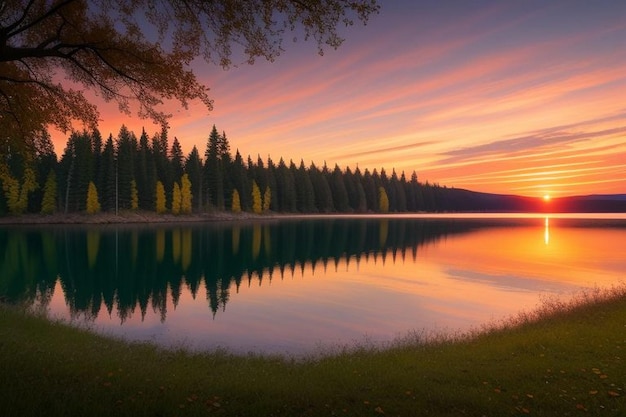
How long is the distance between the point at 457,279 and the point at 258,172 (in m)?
103

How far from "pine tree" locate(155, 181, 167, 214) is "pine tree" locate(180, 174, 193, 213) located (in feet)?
15.8

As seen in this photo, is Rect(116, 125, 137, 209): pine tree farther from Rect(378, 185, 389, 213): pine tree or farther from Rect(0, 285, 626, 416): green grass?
Rect(378, 185, 389, 213): pine tree

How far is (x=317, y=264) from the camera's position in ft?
141

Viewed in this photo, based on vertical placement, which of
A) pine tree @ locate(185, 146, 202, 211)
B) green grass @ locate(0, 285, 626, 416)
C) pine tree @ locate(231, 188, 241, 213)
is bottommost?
green grass @ locate(0, 285, 626, 416)

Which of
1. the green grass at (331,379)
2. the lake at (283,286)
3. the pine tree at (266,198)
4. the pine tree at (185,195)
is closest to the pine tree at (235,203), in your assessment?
the pine tree at (266,198)

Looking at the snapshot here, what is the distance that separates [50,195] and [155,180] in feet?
72.5

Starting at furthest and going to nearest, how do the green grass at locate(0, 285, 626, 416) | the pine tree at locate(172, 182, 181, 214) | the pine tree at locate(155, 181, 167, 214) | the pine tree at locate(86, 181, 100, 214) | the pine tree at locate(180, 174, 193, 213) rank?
the pine tree at locate(180, 174, 193, 213) < the pine tree at locate(172, 182, 181, 214) < the pine tree at locate(155, 181, 167, 214) < the pine tree at locate(86, 181, 100, 214) < the green grass at locate(0, 285, 626, 416)

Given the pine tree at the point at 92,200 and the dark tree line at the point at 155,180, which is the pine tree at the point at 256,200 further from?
the pine tree at the point at 92,200

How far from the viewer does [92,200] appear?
94.4m

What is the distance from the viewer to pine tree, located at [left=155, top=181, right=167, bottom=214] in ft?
333

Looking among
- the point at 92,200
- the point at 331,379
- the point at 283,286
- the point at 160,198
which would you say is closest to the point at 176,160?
the point at 160,198

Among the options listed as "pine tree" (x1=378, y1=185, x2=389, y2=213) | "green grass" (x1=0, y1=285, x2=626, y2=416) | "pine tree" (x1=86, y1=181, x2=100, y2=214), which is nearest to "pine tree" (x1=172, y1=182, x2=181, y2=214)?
"pine tree" (x1=86, y1=181, x2=100, y2=214)

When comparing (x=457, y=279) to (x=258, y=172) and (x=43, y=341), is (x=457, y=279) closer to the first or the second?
(x=43, y=341)

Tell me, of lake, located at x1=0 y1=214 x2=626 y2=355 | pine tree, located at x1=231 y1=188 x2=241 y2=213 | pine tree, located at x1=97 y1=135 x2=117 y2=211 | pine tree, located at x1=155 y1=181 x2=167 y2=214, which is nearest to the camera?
lake, located at x1=0 y1=214 x2=626 y2=355
